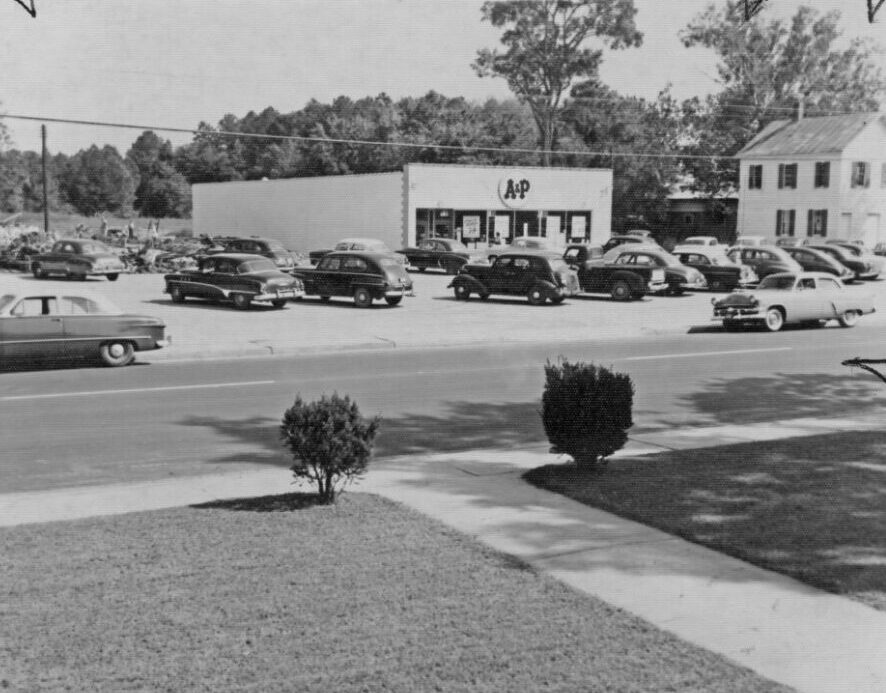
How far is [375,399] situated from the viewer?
16.2 m

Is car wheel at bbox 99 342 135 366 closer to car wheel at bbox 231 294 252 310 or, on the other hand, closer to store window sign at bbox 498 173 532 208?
car wheel at bbox 231 294 252 310

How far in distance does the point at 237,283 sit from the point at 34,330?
446 inches

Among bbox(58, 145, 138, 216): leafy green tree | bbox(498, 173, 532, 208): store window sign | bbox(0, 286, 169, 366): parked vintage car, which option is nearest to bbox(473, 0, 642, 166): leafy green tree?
bbox(498, 173, 532, 208): store window sign

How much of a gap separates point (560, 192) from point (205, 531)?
169ft

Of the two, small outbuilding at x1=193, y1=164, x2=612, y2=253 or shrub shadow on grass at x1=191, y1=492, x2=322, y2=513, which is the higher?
small outbuilding at x1=193, y1=164, x2=612, y2=253

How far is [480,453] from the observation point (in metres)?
12.5

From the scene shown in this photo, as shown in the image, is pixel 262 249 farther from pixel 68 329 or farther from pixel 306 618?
pixel 306 618

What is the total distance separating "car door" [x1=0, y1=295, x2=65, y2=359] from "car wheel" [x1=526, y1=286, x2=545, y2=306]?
1686cm

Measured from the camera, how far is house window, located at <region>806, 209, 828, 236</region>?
67.4m

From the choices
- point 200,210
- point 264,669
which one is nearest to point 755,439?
point 264,669

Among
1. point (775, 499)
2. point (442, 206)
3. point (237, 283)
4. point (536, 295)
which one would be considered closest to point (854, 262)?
point (536, 295)

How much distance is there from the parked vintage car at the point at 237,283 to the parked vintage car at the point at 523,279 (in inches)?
227

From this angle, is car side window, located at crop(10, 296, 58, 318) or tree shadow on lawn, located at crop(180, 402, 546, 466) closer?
tree shadow on lawn, located at crop(180, 402, 546, 466)

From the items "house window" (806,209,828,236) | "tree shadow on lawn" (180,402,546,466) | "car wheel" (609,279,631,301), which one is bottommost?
"tree shadow on lawn" (180,402,546,466)
